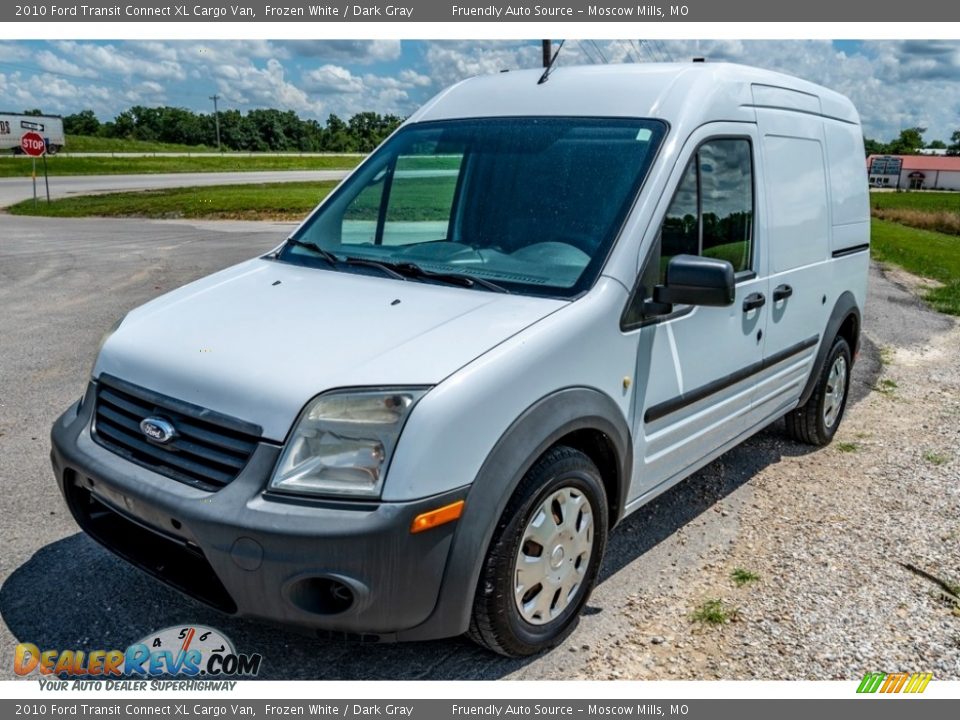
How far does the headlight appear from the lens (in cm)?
245

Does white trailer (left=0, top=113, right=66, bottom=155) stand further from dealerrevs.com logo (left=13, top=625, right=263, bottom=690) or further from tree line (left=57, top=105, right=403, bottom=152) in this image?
dealerrevs.com logo (left=13, top=625, right=263, bottom=690)

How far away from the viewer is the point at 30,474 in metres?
4.54

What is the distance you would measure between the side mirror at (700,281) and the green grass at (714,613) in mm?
1300

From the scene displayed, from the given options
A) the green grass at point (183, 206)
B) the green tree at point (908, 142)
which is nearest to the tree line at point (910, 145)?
the green tree at point (908, 142)

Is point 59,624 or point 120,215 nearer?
point 59,624

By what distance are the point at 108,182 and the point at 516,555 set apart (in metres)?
38.9

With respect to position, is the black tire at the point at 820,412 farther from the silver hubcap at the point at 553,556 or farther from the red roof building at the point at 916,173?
the red roof building at the point at 916,173

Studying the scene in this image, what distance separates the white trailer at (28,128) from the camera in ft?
172

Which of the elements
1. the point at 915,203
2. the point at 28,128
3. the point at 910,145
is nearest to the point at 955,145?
the point at 910,145

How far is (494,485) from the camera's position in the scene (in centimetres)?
257

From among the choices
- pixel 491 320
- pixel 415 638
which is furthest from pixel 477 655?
pixel 491 320

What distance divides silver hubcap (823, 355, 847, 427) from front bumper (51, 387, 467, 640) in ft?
12.2

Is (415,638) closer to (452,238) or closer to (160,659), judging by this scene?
(160,659)

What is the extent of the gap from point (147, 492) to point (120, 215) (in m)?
23.3
